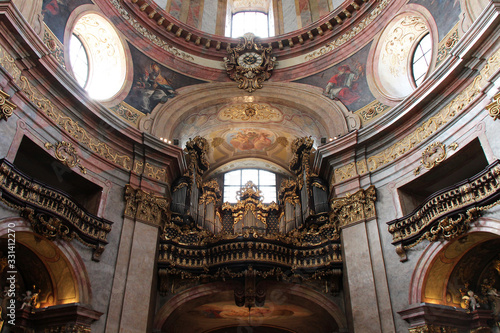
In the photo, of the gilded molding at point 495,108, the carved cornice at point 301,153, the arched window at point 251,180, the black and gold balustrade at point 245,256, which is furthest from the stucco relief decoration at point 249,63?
the gilded molding at point 495,108

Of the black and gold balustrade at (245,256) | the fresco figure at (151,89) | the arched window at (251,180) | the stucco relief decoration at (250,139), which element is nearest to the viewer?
the black and gold balustrade at (245,256)

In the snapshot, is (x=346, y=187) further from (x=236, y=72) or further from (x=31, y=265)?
(x=31, y=265)

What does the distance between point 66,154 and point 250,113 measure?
296 inches

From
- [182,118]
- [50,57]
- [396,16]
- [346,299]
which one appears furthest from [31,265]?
[396,16]

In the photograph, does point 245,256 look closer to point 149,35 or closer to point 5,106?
point 5,106

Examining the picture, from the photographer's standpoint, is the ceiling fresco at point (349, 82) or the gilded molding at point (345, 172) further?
the ceiling fresco at point (349, 82)

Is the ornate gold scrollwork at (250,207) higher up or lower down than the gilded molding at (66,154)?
higher up

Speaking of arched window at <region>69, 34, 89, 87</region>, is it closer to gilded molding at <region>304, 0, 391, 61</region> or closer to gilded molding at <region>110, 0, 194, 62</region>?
gilded molding at <region>110, 0, 194, 62</region>

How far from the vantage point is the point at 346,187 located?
1255 cm

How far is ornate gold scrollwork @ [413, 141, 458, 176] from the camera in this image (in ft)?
33.2

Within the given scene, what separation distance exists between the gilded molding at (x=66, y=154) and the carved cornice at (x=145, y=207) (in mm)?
1460

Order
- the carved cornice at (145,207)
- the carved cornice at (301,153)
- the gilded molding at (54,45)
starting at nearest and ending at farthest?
the gilded molding at (54,45)
the carved cornice at (145,207)
the carved cornice at (301,153)

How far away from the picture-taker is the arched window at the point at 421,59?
1227cm

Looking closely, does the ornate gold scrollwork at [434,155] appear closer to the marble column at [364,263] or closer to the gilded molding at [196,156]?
the marble column at [364,263]
